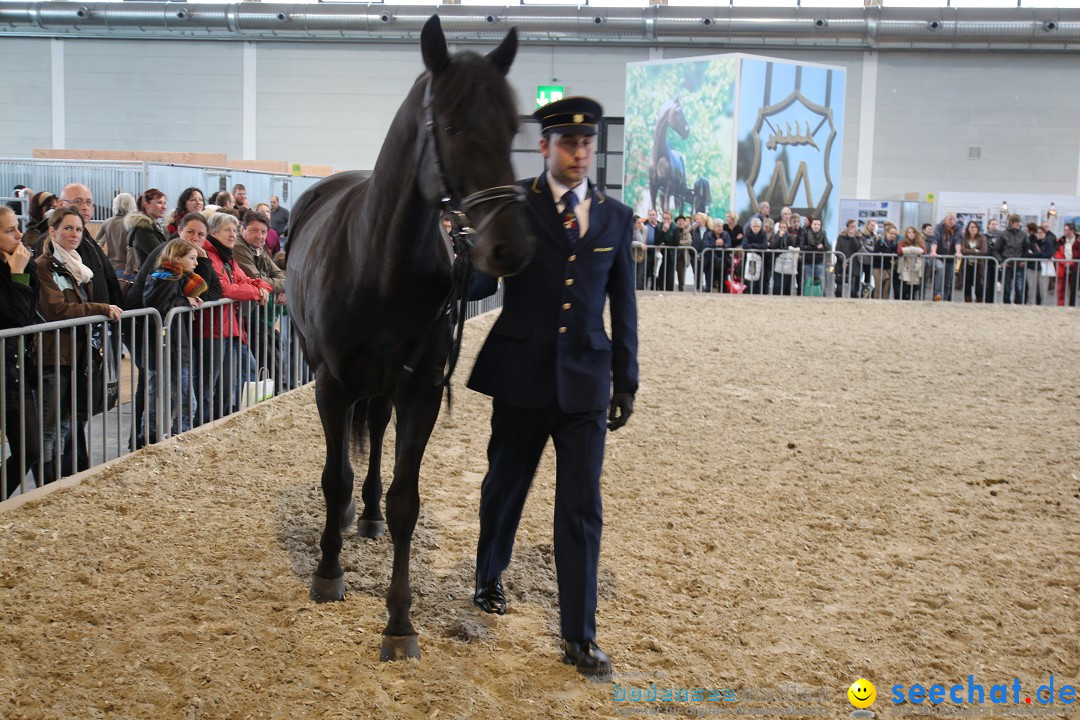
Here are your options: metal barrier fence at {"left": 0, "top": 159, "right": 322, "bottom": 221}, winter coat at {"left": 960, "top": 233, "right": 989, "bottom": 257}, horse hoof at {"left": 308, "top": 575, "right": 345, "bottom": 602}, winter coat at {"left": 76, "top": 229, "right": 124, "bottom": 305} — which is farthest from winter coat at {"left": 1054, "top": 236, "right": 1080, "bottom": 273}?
horse hoof at {"left": 308, "top": 575, "right": 345, "bottom": 602}

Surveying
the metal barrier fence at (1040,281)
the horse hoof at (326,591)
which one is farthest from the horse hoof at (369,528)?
the metal barrier fence at (1040,281)

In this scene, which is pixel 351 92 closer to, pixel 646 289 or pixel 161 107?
pixel 161 107

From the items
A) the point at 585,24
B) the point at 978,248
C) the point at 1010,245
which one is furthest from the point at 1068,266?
the point at 585,24

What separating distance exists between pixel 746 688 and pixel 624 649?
0.48m

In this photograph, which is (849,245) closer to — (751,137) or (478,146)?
(751,137)

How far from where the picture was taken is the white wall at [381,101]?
2534 centimetres

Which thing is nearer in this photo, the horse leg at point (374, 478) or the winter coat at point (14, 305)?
the horse leg at point (374, 478)

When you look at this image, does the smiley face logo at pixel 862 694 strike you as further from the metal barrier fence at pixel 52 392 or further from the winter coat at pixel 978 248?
the winter coat at pixel 978 248

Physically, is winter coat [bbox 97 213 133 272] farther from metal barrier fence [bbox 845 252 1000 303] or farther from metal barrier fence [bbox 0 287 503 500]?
metal barrier fence [bbox 845 252 1000 303]

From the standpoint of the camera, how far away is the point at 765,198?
18.8 m

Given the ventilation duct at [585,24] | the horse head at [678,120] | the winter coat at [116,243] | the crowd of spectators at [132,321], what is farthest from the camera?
the ventilation duct at [585,24]

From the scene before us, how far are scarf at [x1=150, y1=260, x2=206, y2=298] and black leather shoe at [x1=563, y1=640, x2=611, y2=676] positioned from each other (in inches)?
166

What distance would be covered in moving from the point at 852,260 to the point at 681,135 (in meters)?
4.14

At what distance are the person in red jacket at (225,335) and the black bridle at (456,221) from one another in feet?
11.3
